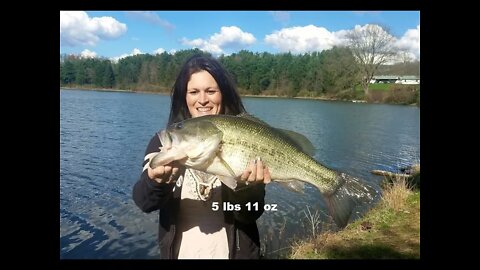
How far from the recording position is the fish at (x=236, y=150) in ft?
5.14

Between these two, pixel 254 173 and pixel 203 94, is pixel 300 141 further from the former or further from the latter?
pixel 203 94

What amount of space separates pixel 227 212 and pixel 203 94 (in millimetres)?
566

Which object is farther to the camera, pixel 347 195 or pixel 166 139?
pixel 347 195

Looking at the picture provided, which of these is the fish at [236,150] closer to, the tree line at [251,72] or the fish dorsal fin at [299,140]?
the fish dorsal fin at [299,140]

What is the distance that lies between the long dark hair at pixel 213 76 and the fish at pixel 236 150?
0.71 ft

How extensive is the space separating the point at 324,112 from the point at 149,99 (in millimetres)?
3727

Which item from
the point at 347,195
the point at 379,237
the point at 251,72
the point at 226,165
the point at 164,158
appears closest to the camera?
the point at 164,158

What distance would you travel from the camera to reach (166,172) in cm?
153

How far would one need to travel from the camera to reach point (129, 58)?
4.64 meters

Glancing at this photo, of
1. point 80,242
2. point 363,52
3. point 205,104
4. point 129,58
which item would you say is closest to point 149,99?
point 129,58

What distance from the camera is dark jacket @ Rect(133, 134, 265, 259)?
1640 millimetres

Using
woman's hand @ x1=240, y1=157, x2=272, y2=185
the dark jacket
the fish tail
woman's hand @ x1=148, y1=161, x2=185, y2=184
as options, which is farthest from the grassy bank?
woman's hand @ x1=148, y1=161, x2=185, y2=184

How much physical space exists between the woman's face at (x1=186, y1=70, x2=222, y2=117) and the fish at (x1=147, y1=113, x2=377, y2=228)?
0.21 meters

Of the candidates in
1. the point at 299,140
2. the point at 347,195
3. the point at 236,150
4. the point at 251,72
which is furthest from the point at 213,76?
the point at 251,72
